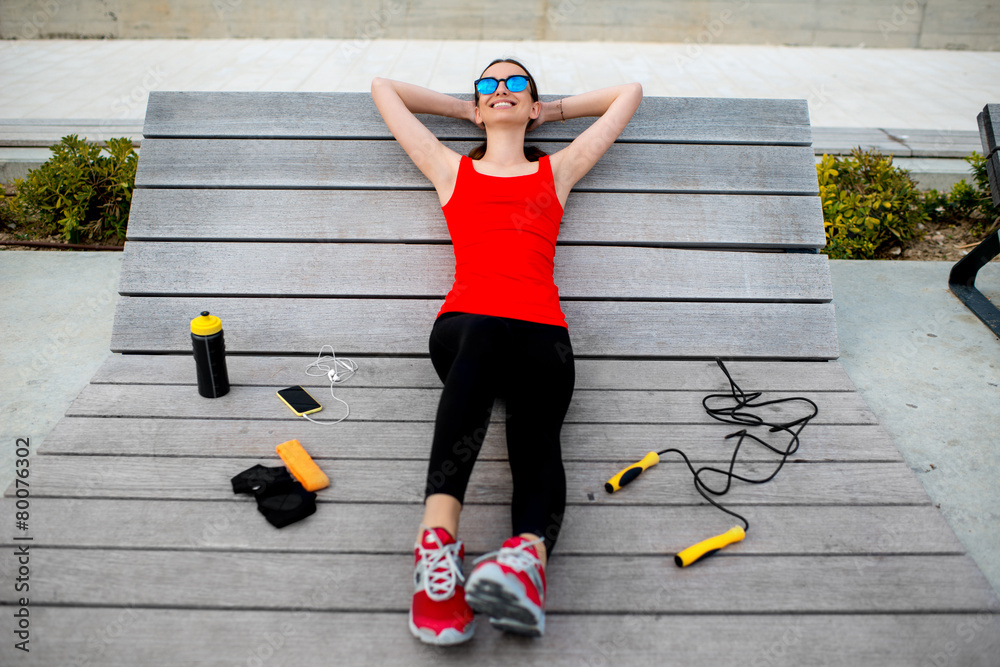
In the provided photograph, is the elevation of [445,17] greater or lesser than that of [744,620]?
greater

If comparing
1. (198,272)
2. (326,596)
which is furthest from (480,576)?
(198,272)

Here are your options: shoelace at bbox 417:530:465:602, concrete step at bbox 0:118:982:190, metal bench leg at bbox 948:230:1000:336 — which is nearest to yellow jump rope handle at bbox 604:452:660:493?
shoelace at bbox 417:530:465:602

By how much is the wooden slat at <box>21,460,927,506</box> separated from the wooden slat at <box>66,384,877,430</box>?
0.77ft

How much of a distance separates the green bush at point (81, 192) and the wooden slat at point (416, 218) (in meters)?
1.34

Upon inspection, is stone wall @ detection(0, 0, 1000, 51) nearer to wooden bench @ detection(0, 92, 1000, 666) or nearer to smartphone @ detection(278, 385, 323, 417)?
wooden bench @ detection(0, 92, 1000, 666)

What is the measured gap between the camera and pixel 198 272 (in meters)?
2.72

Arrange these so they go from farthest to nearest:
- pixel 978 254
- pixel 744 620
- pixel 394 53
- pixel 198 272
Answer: pixel 394 53
pixel 978 254
pixel 198 272
pixel 744 620

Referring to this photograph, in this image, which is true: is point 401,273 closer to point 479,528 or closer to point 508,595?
point 479,528

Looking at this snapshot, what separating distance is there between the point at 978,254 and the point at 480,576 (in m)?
3.07

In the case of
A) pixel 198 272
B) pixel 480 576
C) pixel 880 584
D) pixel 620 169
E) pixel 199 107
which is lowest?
pixel 880 584

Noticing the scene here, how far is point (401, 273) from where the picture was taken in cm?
273

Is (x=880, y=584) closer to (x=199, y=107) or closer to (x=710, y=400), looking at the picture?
(x=710, y=400)

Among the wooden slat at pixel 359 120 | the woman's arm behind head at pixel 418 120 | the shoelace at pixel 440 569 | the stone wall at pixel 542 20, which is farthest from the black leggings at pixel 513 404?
the stone wall at pixel 542 20

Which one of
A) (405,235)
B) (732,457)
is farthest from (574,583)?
(405,235)
